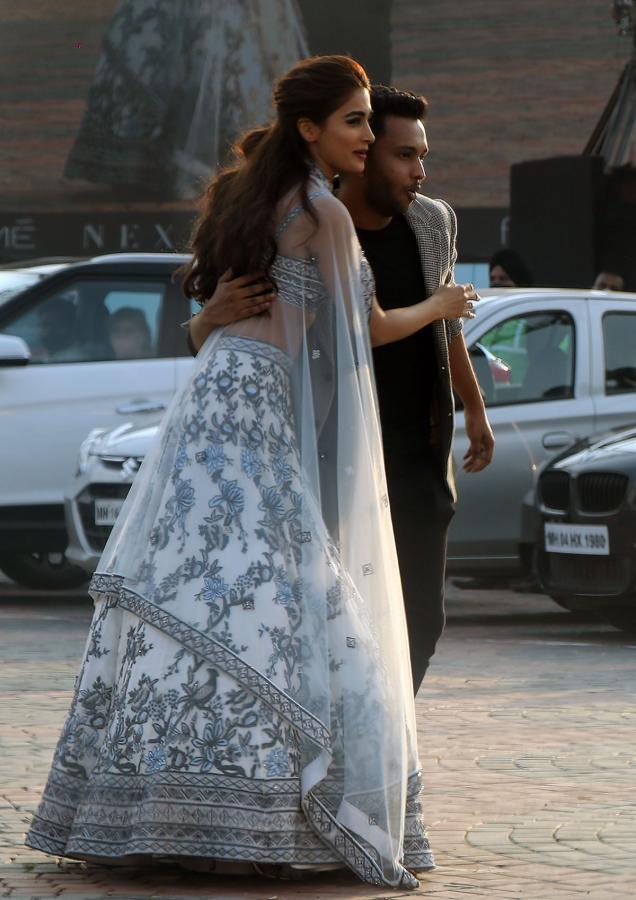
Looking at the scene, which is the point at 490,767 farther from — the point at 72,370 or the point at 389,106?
the point at 72,370

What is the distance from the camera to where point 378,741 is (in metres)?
4.44

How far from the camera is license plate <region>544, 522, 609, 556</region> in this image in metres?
9.98

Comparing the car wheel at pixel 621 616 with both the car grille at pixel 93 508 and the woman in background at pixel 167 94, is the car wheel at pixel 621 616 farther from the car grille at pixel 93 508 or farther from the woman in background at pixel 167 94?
the woman in background at pixel 167 94

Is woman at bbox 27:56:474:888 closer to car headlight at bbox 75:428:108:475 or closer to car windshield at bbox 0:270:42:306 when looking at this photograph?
car headlight at bbox 75:428:108:475

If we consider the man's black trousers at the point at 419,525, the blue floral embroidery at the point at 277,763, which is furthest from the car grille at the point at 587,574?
the blue floral embroidery at the point at 277,763

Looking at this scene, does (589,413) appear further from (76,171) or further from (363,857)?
(76,171)

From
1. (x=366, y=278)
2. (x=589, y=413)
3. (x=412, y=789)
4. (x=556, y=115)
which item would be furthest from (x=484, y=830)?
(x=556, y=115)

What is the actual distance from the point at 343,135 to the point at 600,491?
225 inches

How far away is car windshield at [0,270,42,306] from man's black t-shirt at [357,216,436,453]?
6.98 metres

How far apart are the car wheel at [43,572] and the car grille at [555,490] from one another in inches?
133

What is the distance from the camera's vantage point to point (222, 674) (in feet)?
14.5

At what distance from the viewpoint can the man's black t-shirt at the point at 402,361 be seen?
5051 millimetres

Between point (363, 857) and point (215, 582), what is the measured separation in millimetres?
665

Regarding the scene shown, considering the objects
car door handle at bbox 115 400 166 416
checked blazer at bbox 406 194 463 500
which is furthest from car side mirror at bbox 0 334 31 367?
checked blazer at bbox 406 194 463 500
